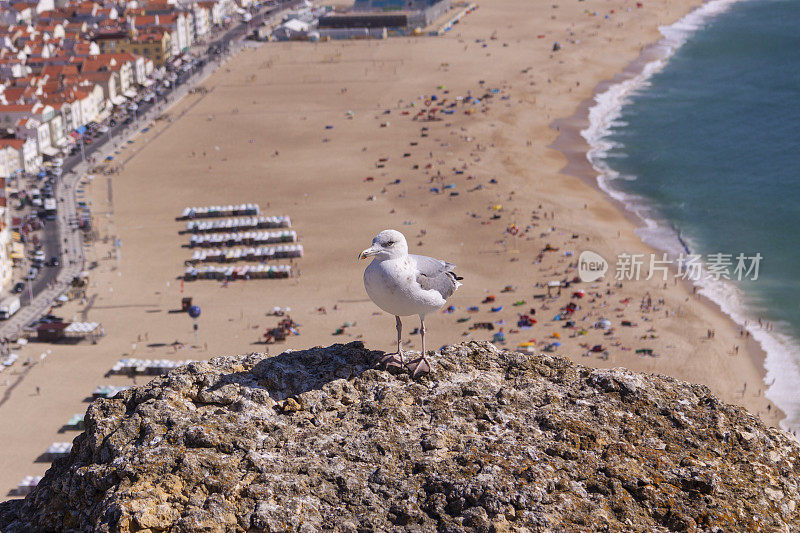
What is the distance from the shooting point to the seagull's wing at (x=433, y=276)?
14578 millimetres

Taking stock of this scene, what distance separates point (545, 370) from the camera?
13227 mm

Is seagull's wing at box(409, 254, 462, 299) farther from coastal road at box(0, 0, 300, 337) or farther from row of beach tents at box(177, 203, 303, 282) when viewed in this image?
row of beach tents at box(177, 203, 303, 282)

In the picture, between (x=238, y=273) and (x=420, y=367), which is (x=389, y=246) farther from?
(x=238, y=273)

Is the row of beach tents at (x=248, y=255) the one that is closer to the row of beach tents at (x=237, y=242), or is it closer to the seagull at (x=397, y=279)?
the row of beach tents at (x=237, y=242)

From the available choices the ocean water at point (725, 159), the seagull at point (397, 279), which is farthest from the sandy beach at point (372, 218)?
Result: the seagull at point (397, 279)

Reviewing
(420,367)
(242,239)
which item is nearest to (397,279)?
(420,367)

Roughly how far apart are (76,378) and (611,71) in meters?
89.4

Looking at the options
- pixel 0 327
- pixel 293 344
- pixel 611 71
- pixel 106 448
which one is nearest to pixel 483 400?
pixel 106 448

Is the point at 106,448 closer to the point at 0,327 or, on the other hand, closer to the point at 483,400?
the point at 483,400

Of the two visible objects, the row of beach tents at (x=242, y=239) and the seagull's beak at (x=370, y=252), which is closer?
the seagull's beak at (x=370, y=252)

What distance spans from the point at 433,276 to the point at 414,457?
15.0 feet

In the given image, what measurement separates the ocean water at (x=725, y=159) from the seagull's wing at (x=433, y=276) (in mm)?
33624

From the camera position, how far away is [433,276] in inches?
586

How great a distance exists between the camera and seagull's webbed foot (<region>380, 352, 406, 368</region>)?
43.5 ft
